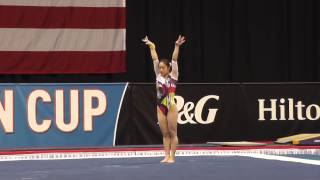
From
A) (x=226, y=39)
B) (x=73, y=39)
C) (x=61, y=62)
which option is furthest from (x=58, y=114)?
(x=226, y=39)

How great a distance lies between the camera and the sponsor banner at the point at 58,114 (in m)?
11.2

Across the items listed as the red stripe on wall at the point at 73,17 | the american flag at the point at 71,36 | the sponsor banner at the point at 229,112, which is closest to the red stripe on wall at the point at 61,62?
the american flag at the point at 71,36

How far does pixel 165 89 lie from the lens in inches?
367

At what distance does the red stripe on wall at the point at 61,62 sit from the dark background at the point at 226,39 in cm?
87

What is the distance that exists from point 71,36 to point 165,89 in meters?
4.55

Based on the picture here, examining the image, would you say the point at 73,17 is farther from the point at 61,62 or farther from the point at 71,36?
the point at 61,62

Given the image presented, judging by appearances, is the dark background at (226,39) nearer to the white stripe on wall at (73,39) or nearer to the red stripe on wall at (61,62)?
the red stripe on wall at (61,62)

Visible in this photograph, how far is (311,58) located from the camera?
51.3 ft

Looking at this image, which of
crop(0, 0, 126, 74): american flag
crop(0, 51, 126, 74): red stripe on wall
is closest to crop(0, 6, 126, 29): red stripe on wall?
crop(0, 0, 126, 74): american flag

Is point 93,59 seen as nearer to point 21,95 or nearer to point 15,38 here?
point 15,38

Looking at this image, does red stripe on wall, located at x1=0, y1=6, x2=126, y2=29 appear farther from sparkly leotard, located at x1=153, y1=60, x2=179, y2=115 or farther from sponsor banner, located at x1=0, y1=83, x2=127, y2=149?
sparkly leotard, located at x1=153, y1=60, x2=179, y2=115

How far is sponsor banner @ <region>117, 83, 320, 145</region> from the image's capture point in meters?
11.8

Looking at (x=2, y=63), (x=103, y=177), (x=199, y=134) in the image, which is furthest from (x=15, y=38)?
(x=103, y=177)

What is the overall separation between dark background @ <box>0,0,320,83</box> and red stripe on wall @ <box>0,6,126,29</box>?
1207 mm
